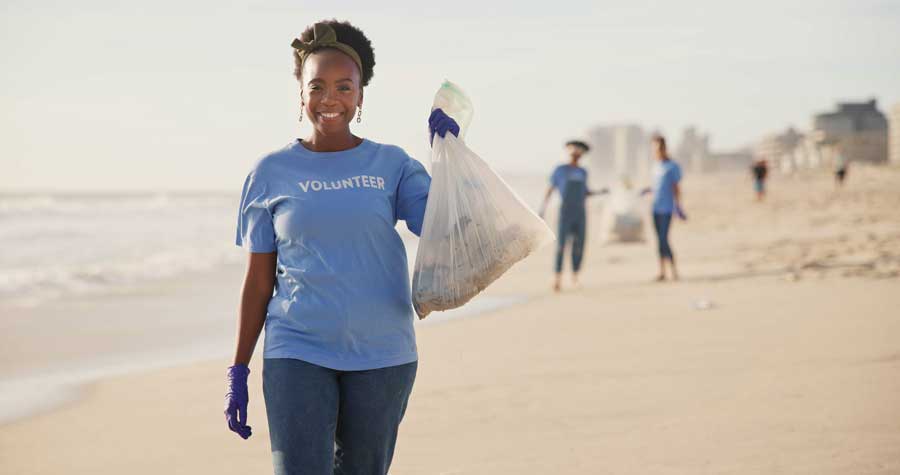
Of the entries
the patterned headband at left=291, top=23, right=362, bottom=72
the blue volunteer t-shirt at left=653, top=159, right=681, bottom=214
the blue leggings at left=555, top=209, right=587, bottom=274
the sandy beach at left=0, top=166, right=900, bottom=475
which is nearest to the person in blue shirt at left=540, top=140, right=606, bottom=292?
the blue leggings at left=555, top=209, right=587, bottom=274

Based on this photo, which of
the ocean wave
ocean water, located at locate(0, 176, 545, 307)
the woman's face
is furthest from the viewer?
ocean water, located at locate(0, 176, 545, 307)

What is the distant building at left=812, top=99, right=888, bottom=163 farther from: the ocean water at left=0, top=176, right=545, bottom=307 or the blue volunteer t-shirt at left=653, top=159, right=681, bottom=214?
the blue volunteer t-shirt at left=653, top=159, right=681, bottom=214

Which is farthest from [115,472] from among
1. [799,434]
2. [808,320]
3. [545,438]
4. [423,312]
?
[808,320]

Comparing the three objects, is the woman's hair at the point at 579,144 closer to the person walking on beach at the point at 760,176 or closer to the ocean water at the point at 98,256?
the ocean water at the point at 98,256

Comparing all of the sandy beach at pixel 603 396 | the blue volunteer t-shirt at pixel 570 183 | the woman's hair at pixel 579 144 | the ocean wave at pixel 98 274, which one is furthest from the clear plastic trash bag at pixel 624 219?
the ocean wave at pixel 98 274

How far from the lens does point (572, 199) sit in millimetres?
10570

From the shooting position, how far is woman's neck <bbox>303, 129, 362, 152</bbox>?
2439 mm

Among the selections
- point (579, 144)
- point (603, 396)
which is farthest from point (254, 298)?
point (579, 144)

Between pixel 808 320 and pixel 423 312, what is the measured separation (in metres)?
5.95

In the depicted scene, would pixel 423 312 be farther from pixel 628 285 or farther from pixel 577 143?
pixel 628 285

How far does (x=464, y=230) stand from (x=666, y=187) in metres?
8.76

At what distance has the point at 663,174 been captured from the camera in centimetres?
1089

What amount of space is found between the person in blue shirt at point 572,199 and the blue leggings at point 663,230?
2.55 feet

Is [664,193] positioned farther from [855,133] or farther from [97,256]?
[855,133]
